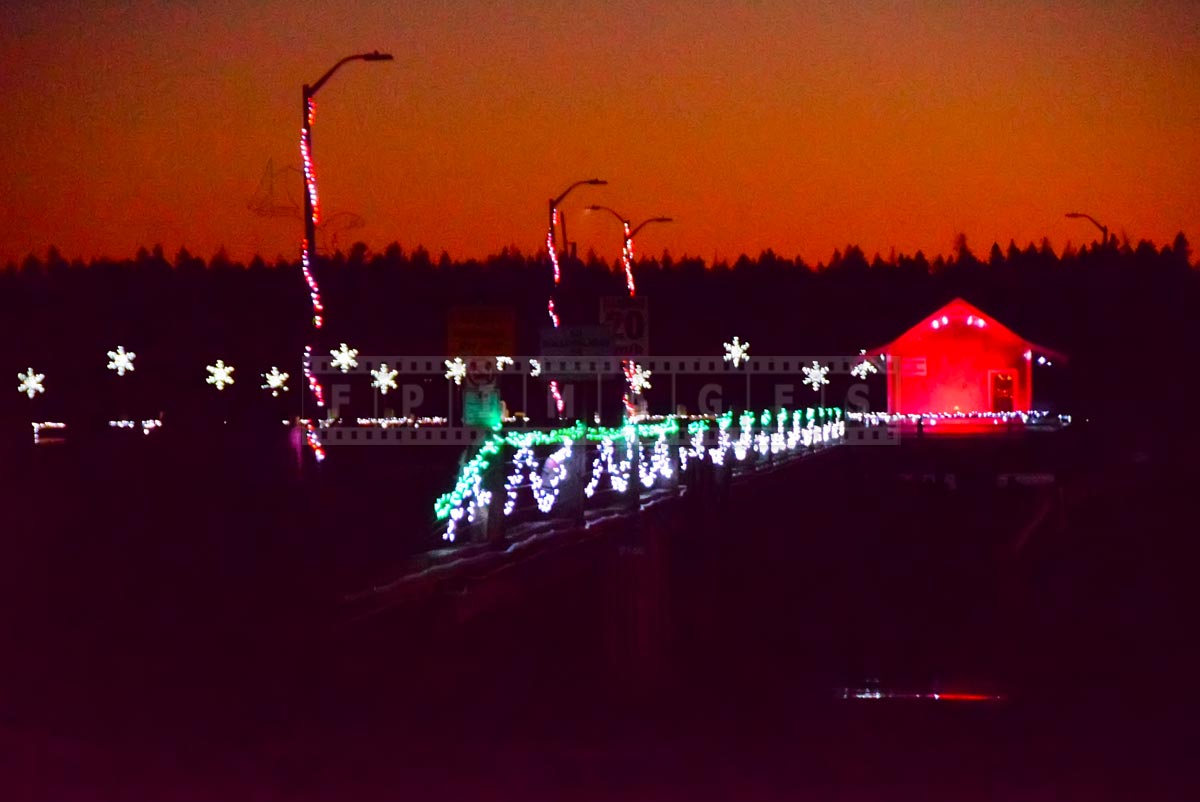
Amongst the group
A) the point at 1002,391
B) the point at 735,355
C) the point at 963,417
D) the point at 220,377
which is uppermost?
the point at 735,355

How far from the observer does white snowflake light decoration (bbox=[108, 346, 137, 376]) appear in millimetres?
107938

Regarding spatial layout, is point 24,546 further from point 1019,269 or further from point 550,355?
point 1019,269

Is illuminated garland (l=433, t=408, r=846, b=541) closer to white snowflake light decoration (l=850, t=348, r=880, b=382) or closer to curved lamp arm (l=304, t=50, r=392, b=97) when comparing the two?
curved lamp arm (l=304, t=50, r=392, b=97)

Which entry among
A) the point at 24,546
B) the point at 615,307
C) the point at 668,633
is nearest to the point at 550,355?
the point at 615,307

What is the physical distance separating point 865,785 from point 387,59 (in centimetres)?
1647

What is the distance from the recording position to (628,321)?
24125 millimetres

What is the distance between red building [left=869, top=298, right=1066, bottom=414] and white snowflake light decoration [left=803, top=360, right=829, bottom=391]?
1805 cm

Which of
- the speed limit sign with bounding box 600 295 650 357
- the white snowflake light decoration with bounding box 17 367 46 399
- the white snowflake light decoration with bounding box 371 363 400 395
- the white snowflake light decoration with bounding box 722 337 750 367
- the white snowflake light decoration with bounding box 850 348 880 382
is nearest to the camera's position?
the speed limit sign with bounding box 600 295 650 357

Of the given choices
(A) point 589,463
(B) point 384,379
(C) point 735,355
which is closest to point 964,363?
(B) point 384,379

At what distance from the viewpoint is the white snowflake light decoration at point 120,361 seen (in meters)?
108

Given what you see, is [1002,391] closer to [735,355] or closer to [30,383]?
[735,355]

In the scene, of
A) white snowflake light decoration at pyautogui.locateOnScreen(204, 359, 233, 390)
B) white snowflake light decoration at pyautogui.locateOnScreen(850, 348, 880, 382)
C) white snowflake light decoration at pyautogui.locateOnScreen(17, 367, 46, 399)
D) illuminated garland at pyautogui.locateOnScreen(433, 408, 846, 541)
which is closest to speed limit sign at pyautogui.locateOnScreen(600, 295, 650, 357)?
illuminated garland at pyautogui.locateOnScreen(433, 408, 846, 541)

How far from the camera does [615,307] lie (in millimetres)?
24156

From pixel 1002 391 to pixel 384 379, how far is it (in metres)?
31.8
